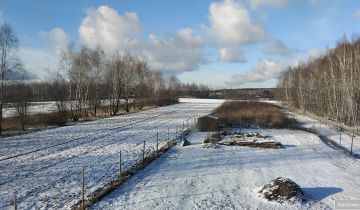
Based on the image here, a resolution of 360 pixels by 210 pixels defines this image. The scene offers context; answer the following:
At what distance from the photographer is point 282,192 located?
43.4ft

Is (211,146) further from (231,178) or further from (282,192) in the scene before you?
(282,192)

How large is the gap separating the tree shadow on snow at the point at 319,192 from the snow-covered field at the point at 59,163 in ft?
25.6

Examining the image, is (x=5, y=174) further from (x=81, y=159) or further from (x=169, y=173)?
(x=169, y=173)

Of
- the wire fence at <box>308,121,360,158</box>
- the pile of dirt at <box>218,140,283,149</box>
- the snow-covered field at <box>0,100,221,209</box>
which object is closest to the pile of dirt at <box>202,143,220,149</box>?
the pile of dirt at <box>218,140,283,149</box>

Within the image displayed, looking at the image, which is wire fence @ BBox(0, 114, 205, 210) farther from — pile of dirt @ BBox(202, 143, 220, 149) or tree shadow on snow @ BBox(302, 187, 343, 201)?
tree shadow on snow @ BBox(302, 187, 343, 201)

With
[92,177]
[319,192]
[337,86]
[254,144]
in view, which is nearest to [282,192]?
[319,192]

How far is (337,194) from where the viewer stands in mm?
14141

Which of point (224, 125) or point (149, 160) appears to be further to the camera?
point (224, 125)

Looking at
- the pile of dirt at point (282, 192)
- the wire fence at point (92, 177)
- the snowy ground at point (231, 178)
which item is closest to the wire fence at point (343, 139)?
the snowy ground at point (231, 178)

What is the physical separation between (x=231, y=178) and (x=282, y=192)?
3.43m

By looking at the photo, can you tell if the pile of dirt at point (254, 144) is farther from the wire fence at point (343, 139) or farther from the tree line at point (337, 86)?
the tree line at point (337, 86)

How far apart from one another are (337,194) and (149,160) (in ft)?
30.5

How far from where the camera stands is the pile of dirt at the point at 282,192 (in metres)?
13.0

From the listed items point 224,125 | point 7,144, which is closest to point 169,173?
point 7,144
